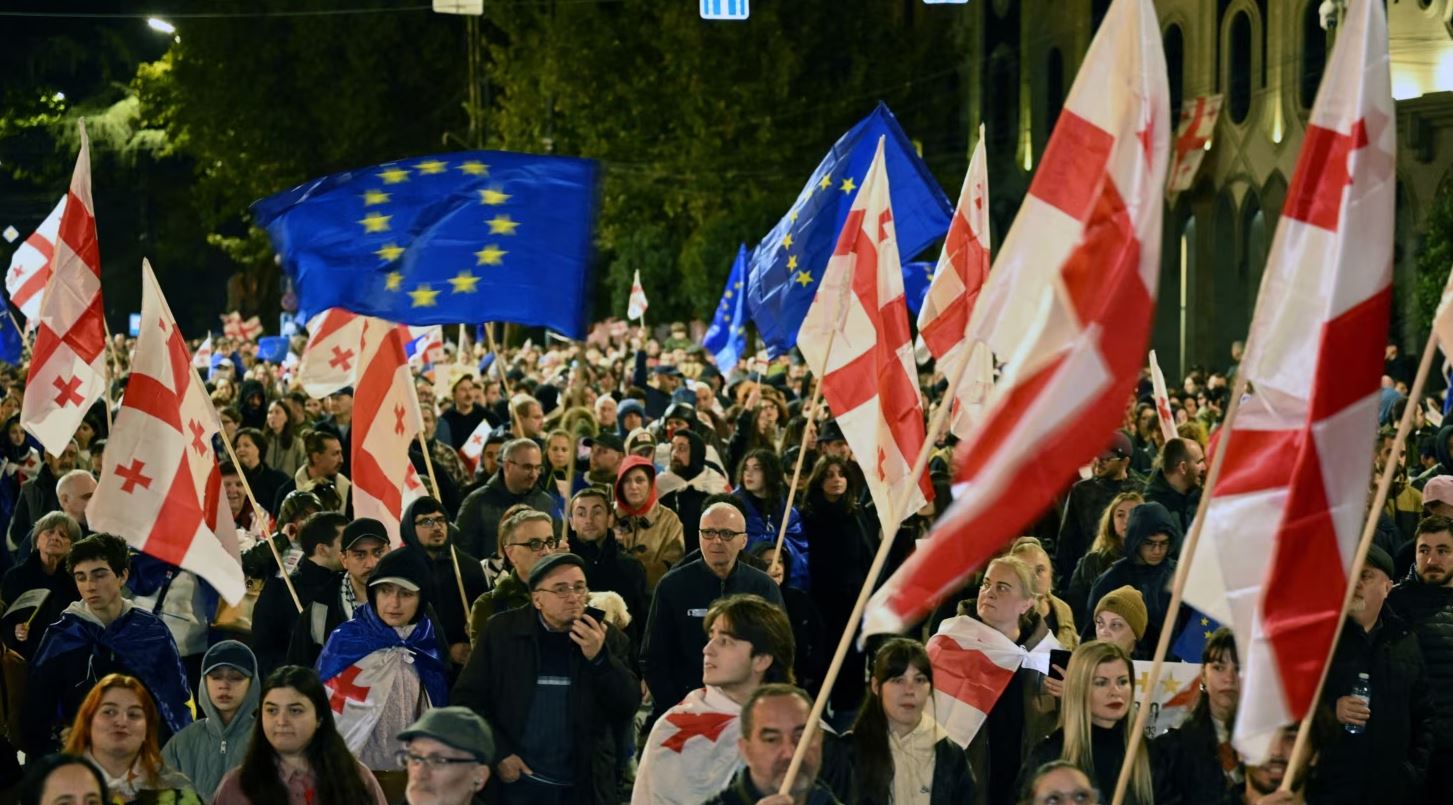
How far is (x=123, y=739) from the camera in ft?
23.5

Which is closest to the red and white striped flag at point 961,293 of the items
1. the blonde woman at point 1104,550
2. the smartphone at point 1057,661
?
the blonde woman at point 1104,550

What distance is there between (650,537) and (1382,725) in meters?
4.50

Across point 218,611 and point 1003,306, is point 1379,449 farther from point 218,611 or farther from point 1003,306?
point 1003,306

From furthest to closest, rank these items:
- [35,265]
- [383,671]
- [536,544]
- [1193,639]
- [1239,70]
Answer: [1239,70], [35,265], [1193,639], [536,544], [383,671]

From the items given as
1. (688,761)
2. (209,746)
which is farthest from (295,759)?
(688,761)

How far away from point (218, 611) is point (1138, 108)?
5.99 metres

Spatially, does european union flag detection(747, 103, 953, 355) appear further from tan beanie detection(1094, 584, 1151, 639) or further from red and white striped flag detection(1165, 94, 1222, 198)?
red and white striped flag detection(1165, 94, 1222, 198)

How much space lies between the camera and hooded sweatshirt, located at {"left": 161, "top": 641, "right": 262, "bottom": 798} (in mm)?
7820

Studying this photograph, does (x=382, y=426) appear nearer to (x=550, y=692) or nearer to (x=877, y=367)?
(x=877, y=367)

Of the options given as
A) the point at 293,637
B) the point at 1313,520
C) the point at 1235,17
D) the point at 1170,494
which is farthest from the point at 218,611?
the point at 1235,17

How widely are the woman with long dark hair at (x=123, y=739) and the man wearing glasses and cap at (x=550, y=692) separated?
1259 mm

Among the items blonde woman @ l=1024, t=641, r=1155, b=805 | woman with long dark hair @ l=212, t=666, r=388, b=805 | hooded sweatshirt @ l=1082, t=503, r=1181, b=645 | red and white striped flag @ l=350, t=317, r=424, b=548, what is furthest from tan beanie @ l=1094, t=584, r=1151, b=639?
red and white striped flag @ l=350, t=317, r=424, b=548

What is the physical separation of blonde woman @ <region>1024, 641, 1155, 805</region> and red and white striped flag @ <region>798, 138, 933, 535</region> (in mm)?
3166

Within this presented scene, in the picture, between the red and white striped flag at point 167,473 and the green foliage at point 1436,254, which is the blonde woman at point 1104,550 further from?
the green foliage at point 1436,254
